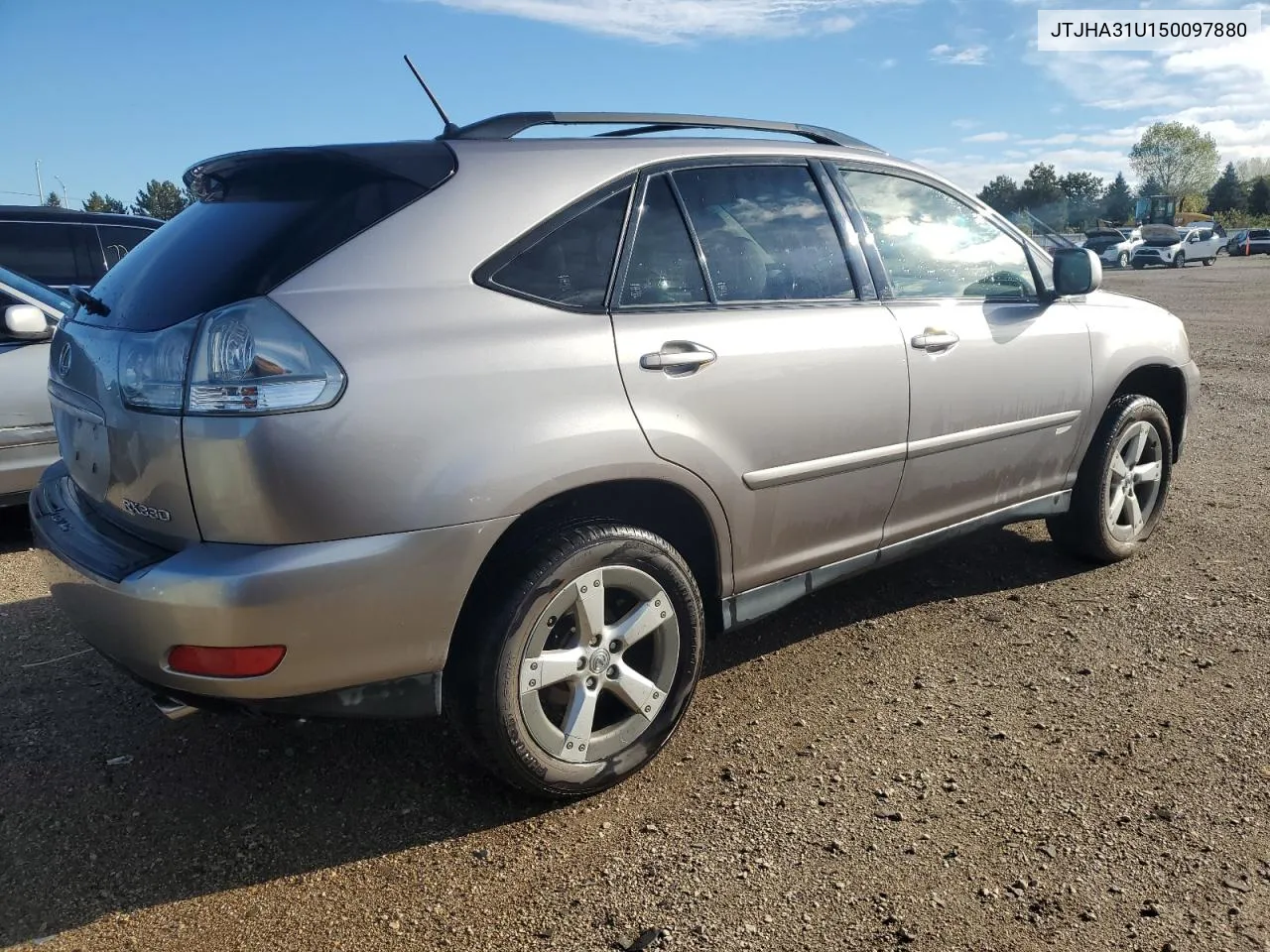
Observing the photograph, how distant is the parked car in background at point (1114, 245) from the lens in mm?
38781

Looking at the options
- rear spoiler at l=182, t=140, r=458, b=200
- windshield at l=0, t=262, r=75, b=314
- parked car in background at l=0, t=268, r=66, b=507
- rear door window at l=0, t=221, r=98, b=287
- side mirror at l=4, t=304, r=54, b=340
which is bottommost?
parked car in background at l=0, t=268, r=66, b=507

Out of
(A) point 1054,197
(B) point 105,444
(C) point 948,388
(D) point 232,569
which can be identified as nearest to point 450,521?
(D) point 232,569

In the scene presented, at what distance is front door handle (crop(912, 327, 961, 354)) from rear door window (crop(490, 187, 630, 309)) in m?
1.18

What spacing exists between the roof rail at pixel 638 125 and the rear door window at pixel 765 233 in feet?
0.68

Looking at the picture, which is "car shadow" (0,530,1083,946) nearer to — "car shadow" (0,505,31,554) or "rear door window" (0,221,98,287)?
"car shadow" (0,505,31,554)

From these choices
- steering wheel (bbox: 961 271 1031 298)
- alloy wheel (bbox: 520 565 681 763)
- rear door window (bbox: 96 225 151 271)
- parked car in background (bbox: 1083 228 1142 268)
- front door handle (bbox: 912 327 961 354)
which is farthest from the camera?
parked car in background (bbox: 1083 228 1142 268)

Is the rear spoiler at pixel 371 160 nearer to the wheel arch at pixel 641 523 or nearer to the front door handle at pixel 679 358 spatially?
the front door handle at pixel 679 358

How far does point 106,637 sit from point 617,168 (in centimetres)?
178

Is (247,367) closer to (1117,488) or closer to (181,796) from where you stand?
(181,796)

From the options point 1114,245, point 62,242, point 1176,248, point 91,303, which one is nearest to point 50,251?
point 62,242

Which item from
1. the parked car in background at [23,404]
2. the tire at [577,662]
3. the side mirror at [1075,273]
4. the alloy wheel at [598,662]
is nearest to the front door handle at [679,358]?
the tire at [577,662]

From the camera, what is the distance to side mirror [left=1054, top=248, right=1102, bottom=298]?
12.5ft

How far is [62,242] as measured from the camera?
768 centimetres

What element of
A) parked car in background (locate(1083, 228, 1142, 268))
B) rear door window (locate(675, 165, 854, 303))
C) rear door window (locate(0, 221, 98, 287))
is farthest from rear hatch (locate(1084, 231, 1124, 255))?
rear door window (locate(675, 165, 854, 303))
